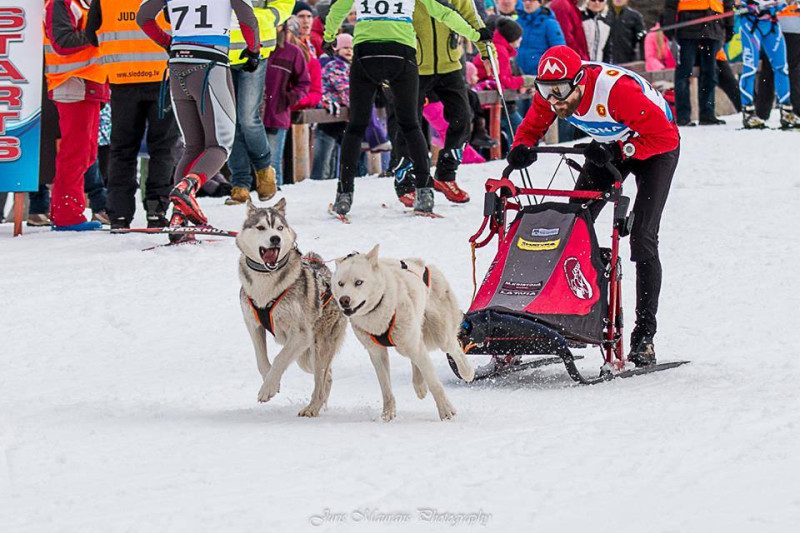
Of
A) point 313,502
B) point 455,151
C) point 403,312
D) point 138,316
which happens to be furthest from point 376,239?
point 313,502

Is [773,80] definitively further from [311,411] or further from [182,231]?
[311,411]

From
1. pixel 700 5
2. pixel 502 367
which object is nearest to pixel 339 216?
pixel 502 367

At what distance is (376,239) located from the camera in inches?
328

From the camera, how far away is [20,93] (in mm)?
8320

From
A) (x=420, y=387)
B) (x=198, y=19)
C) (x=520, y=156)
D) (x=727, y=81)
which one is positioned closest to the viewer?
(x=420, y=387)

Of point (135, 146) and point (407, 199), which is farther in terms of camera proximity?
point (407, 199)

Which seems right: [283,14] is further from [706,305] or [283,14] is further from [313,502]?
[313,502]

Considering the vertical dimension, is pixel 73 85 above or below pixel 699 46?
below

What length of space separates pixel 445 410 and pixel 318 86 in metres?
7.02

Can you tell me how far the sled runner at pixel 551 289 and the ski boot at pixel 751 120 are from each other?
354 inches

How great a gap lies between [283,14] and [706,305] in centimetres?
401

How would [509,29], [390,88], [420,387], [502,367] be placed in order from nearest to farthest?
[420,387] → [502,367] → [390,88] → [509,29]

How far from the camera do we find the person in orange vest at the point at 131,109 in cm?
805

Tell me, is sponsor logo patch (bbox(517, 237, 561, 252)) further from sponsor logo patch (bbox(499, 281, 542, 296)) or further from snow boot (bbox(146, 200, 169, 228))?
snow boot (bbox(146, 200, 169, 228))
